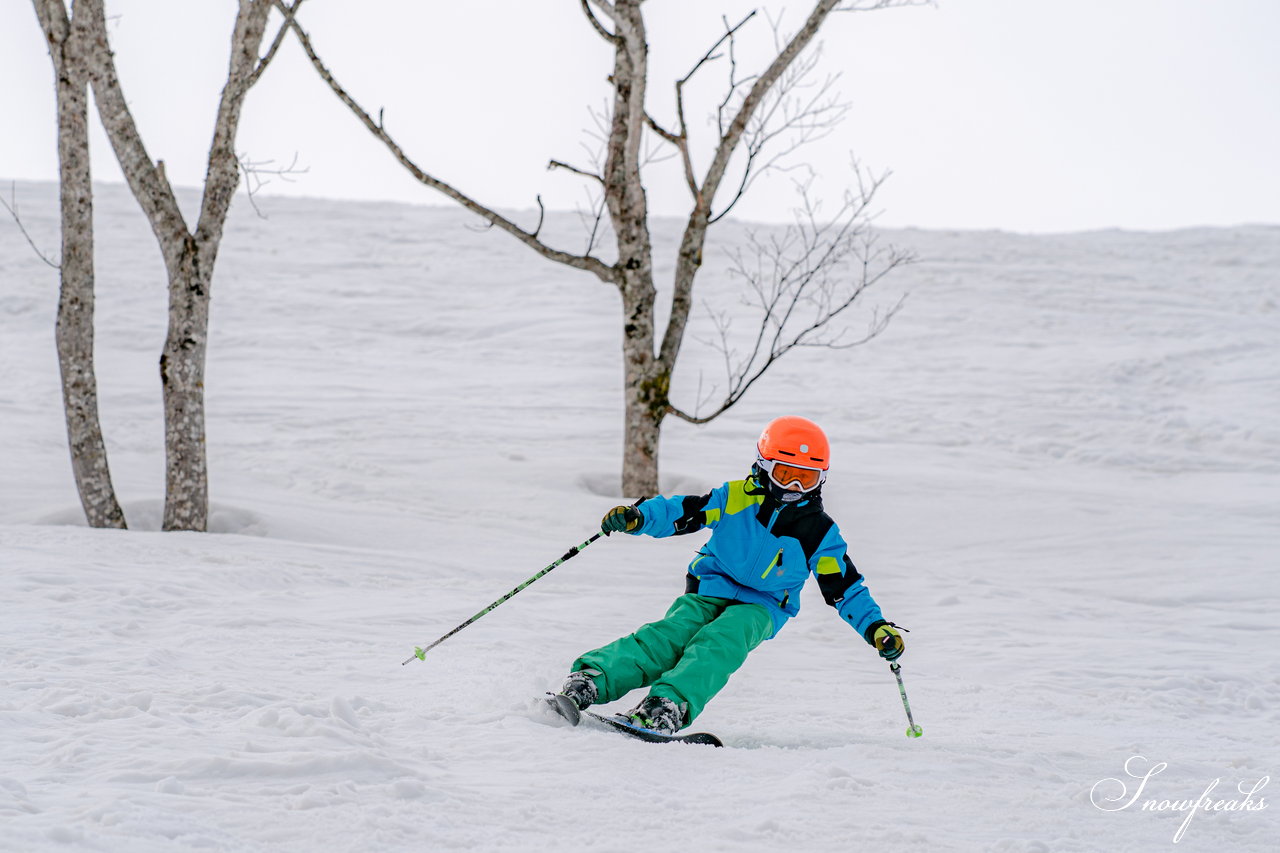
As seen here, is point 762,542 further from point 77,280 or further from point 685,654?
point 77,280

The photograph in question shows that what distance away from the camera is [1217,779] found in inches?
140

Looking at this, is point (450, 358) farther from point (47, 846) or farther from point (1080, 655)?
point (47, 846)

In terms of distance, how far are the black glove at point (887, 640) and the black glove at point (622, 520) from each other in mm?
1058

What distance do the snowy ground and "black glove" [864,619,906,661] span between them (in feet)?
1.08

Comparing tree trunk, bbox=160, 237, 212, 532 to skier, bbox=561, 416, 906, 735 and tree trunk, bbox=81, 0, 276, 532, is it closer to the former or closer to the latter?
tree trunk, bbox=81, 0, 276, 532

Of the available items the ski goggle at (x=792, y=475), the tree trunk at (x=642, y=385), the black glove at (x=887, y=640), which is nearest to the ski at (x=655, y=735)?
the black glove at (x=887, y=640)

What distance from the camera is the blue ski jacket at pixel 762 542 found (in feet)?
13.9

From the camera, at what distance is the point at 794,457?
428 centimetres

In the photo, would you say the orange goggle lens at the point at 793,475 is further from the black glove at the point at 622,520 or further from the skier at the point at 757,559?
the black glove at the point at 622,520

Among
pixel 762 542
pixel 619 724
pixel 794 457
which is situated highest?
pixel 794 457

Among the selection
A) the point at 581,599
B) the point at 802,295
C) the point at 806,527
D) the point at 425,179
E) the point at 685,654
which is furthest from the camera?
the point at 802,295

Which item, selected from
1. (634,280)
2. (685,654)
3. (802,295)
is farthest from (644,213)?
(802,295)

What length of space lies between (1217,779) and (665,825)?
2.16 meters

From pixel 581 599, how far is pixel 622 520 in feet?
6.86
